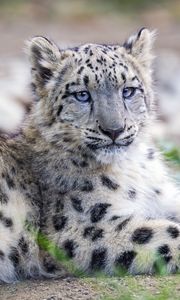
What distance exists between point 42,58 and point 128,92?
2.59ft

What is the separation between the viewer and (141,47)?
8.88 metres

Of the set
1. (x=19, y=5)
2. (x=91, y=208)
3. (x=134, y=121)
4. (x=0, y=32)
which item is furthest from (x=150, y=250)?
(x=19, y=5)

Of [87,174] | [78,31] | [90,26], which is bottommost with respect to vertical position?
[87,174]

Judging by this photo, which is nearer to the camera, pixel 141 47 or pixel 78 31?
pixel 141 47

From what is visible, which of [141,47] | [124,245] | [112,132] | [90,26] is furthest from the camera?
[90,26]

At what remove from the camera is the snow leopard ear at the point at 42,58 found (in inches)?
337

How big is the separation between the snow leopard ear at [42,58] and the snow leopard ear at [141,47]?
615 mm

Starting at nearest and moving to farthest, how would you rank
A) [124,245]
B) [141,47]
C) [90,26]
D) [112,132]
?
[124,245], [112,132], [141,47], [90,26]

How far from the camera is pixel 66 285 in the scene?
752 centimetres

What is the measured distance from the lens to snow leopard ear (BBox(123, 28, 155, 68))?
28.9 ft

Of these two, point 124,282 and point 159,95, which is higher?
point 159,95

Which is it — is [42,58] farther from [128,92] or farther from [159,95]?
[159,95]

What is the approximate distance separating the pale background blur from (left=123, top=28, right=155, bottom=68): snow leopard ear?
9406 millimetres

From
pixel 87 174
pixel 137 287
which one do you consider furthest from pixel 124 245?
pixel 87 174
